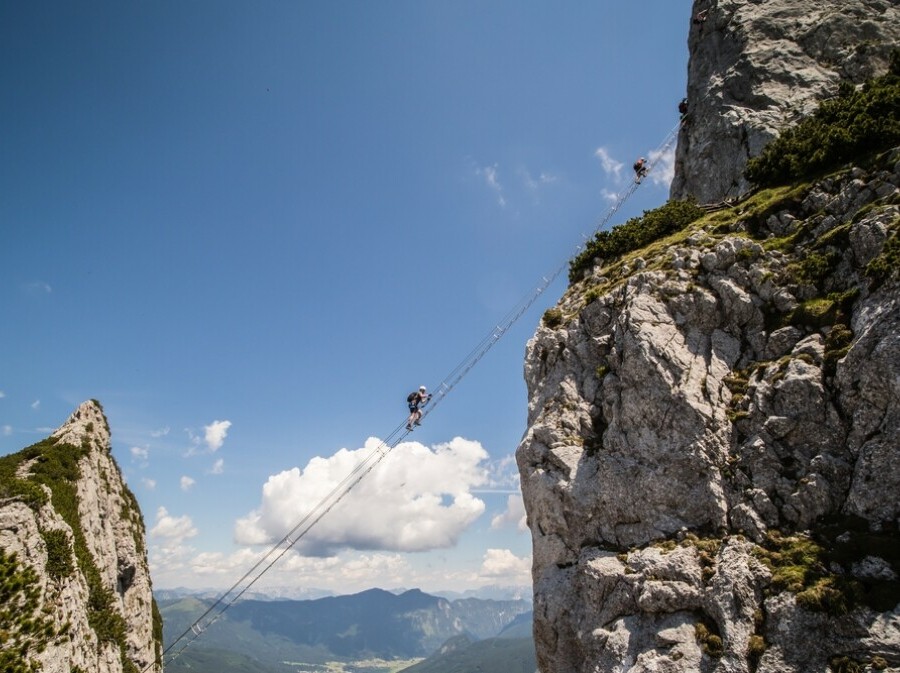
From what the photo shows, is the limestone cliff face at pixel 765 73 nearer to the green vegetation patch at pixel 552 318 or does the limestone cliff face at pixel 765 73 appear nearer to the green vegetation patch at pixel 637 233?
the green vegetation patch at pixel 637 233

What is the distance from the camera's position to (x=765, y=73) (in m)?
46.3

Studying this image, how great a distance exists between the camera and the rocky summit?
1828 cm

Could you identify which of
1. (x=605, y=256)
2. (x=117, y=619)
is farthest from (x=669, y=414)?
(x=117, y=619)

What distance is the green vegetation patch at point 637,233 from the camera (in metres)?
38.8

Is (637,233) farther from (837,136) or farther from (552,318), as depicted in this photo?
A: (837,136)

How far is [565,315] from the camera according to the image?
36.7 m

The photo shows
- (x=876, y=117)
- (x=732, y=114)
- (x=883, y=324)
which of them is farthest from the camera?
(x=732, y=114)

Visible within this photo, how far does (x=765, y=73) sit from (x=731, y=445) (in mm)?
40455

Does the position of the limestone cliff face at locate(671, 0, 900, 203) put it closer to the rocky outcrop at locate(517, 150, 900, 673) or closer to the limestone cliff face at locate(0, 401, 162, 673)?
the rocky outcrop at locate(517, 150, 900, 673)

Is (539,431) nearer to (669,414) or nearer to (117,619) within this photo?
(669,414)

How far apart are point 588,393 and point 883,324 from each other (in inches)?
576

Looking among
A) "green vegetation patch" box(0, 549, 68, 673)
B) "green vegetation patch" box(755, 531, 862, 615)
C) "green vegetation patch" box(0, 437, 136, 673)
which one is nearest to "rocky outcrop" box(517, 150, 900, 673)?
"green vegetation patch" box(755, 531, 862, 615)

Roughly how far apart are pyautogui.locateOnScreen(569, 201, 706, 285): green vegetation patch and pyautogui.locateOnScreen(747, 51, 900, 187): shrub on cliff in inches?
200

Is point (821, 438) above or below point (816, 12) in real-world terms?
below
